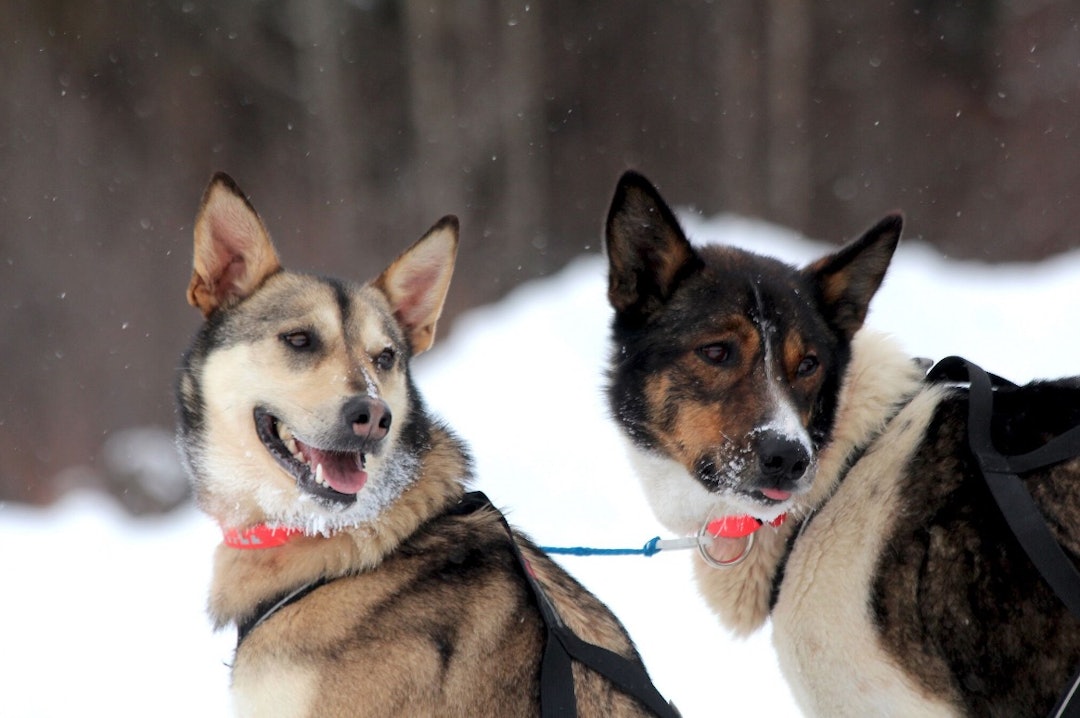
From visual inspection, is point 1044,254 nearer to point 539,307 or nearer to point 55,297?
point 539,307

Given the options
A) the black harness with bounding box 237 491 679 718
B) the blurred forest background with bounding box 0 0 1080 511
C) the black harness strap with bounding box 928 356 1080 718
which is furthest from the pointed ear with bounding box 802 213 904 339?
the blurred forest background with bounding box 0 0 1080 511

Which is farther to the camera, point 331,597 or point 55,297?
point 55,297

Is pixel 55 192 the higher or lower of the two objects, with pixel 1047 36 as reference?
lower

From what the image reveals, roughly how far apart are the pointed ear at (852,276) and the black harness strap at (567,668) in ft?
4.57

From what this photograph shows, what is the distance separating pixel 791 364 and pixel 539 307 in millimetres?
7591

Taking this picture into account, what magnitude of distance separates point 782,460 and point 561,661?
893 mm

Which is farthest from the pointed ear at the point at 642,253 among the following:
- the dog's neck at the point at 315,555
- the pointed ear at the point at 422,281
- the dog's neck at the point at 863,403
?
the dog's neck at the point at 315,555

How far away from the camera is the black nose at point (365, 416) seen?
2984 mm

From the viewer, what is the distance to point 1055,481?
9.17 ft

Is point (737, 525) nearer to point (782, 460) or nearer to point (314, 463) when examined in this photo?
point (782, 460)

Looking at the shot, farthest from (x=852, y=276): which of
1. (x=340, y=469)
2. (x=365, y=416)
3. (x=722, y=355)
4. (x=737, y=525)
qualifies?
(x=340, y=469)

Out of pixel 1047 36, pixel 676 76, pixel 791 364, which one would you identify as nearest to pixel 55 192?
pixel 676 76

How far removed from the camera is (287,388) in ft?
10.2

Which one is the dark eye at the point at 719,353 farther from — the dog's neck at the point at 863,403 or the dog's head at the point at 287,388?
the dog's head at the point at 287,388
